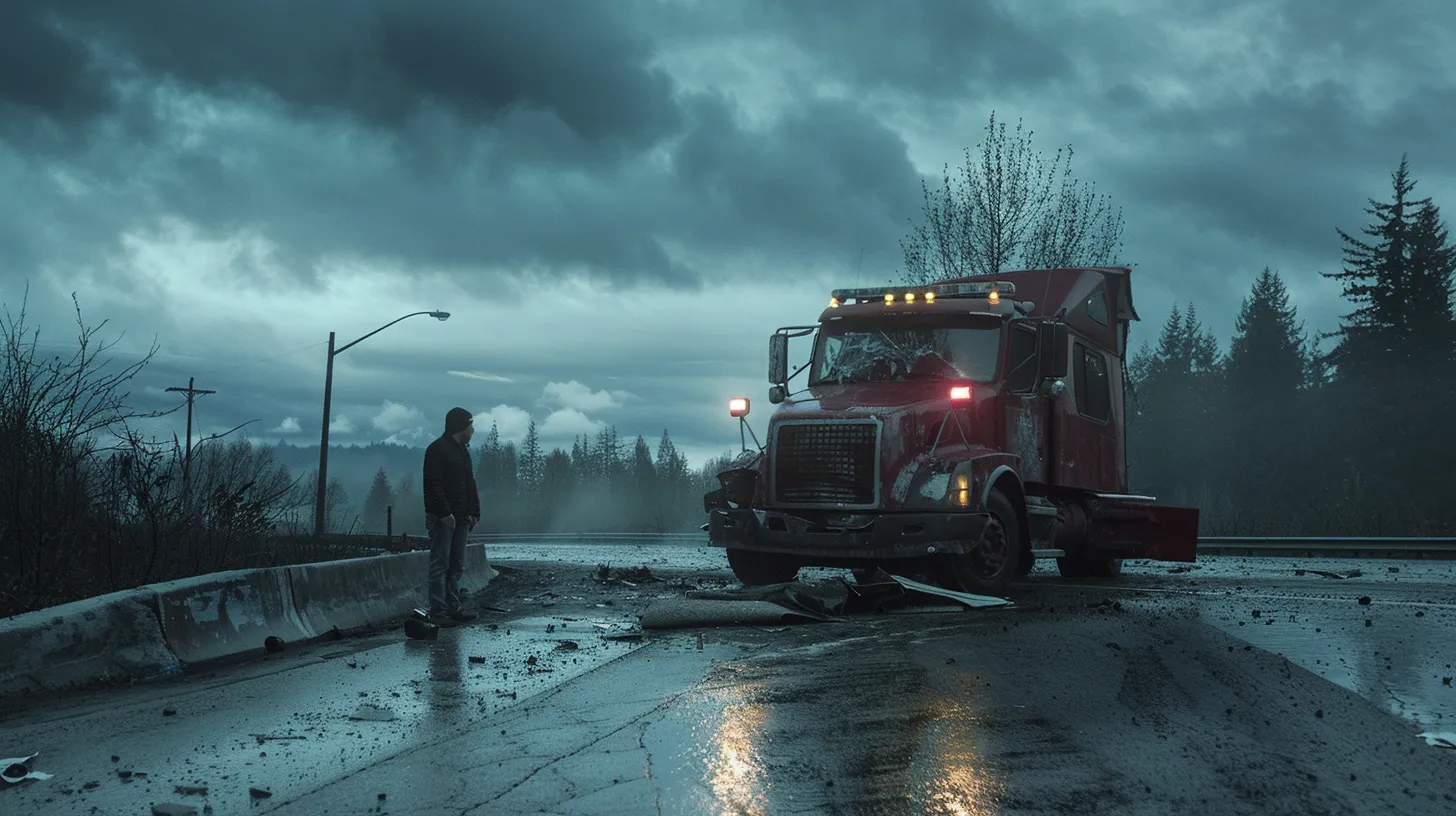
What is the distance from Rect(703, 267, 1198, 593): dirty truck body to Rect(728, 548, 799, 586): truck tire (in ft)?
0.05

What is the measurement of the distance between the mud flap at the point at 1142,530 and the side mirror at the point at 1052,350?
2542 millimetres

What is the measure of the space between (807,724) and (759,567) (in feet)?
23.7

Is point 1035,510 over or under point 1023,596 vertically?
over

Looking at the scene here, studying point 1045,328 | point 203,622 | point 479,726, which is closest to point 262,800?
point 479,726

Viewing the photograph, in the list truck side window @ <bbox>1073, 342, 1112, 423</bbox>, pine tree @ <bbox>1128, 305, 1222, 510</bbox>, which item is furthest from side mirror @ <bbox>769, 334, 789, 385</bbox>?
pine tree @ <bbox>1128, 305, 1222, 510</bbox>

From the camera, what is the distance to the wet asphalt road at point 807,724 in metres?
4.46

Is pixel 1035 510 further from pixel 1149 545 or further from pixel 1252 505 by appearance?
pixel 1252 505

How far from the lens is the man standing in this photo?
11031mm

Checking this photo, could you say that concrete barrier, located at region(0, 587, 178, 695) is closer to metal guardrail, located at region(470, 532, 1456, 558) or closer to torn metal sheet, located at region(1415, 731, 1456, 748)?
torn metal sheet, located at region(1415, 731, 1456, 748)

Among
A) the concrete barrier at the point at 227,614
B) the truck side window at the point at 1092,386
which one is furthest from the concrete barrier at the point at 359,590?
the truck side window at the point at 1092,386

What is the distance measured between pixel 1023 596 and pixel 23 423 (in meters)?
8.92

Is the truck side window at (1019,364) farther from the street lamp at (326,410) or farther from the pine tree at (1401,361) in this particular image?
the pine tree at (1401,361)

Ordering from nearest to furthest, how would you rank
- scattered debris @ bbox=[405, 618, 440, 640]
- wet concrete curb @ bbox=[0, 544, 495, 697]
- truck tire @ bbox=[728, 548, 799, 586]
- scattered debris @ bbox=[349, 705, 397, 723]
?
1. scattered debris @ bbox=[349, 705, 397, 723]
2. wet concrete curb @ bbox=[0, 544, 495, 697]
3. scattered debris @ bbox=[405, 618, 440, 640]
4. truck tire @ bbox=[728, 548, 799, 586]

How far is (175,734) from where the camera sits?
226 inches
